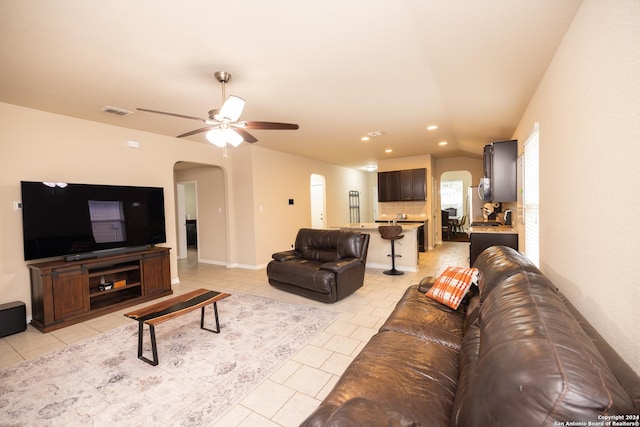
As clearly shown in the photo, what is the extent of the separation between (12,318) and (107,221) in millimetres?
1408

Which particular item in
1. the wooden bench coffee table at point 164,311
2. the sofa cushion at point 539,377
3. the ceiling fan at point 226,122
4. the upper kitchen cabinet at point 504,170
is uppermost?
the ceiling fan at point 226,122

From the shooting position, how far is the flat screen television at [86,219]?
10.8 ft

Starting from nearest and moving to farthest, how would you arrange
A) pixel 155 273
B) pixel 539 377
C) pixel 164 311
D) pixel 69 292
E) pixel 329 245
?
1. pixel 539 377
2. pixel 164 311
3. pixel 69 292
4. pixel 155 273
5. pixel 329 245

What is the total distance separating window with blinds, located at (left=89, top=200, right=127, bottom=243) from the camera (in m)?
3.75

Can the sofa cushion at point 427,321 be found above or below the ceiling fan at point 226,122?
below

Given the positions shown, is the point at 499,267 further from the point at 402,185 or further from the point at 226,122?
the point at 402,185

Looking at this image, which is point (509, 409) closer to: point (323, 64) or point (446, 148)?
point (323, 64)

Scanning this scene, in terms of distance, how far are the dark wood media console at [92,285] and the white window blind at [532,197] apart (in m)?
4.93

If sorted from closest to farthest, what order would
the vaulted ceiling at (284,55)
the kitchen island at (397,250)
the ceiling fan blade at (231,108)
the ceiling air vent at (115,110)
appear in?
the vaulted ceiling at (284,55), the ceiling fan blade at (231,108), the ceiling air vent at (115,110), the kitchen island at (397,250)

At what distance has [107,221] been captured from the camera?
12.8 ft

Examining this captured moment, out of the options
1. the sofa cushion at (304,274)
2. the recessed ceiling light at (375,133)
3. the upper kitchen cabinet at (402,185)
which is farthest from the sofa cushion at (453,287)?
the upper kitchen cabinet at (402,185)

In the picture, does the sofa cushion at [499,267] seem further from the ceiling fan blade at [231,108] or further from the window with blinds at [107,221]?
the window with blinds at [107,221]

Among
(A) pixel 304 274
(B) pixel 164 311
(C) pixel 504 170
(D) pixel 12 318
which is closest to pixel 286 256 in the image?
(A) pixel 304 274

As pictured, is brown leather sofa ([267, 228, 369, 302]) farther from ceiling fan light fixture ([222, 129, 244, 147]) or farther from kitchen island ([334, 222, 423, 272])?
ceiling fan light fixture ([222, 129, 244, 147])
